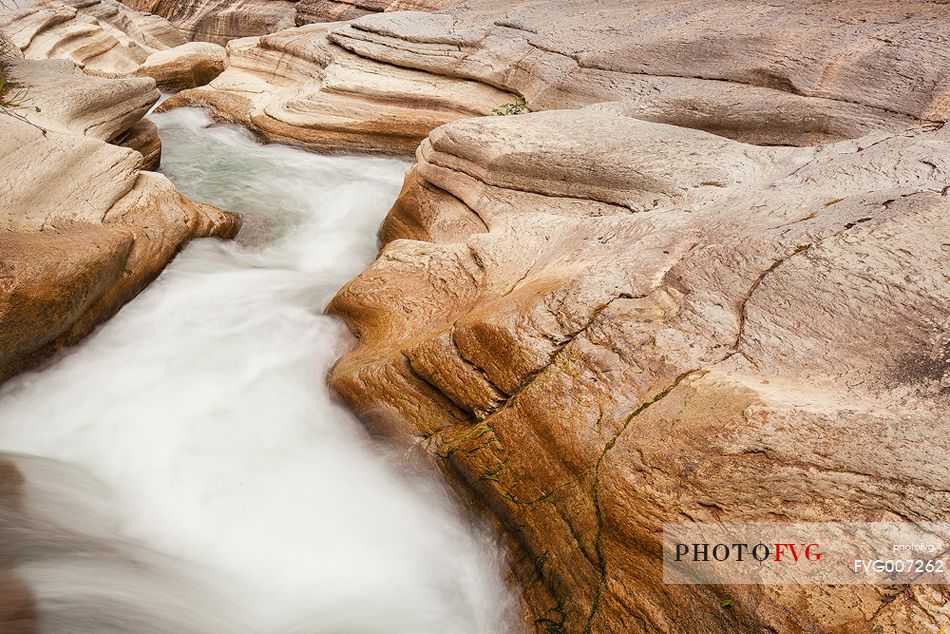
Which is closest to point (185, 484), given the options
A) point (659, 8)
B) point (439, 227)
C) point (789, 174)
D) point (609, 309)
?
point (609, 309)

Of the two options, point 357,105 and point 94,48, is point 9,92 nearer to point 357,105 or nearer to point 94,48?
point 357,105

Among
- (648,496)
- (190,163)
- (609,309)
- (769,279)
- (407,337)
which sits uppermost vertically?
(769,279)

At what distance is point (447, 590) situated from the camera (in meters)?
→ 3.29

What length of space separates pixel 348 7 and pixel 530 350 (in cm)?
1183

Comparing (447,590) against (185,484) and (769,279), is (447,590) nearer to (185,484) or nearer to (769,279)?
(185,484)

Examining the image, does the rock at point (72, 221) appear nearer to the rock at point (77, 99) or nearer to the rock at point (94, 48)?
the rock at point (77, 99)

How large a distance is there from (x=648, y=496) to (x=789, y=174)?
111 inches

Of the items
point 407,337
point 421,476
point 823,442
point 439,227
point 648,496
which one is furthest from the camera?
point 439,227

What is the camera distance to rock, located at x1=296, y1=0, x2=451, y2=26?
445 inches

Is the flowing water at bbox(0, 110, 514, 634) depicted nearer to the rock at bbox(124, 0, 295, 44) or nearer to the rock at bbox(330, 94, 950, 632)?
the rock at bbox(330, 94, 950, 632)

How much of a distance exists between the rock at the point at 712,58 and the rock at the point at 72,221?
404 cm

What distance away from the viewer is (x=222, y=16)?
51.3 ft

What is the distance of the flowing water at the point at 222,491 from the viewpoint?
117 inches
